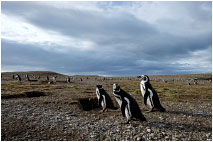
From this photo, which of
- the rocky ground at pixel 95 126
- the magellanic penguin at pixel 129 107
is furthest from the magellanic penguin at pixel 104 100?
the magellanic penguin at pixel 129 107

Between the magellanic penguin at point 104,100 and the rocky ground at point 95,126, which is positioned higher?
the magellanic penguin at point 104,100

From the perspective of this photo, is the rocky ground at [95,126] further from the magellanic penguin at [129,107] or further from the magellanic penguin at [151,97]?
the magellanic penguin at [151,97]

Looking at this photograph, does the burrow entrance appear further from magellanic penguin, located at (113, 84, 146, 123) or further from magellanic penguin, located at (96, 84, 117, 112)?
magellanic penguin, located at (113, 84, 146, 123)

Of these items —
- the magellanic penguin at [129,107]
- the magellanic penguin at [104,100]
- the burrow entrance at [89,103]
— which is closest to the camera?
the magellanic penguin at [129,107]

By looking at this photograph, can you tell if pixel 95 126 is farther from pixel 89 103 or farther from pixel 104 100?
pixel 89 103

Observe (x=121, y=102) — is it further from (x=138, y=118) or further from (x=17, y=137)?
(x=17, y=137)

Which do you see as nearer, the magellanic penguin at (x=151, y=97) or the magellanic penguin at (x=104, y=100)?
the magellanic penguin at (x=104, y=100)

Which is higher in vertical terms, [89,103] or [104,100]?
[104,100]

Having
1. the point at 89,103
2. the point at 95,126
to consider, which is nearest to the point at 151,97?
the point at 95,126

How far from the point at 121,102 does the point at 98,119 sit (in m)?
1.31

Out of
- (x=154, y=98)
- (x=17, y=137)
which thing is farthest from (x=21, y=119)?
(x=154, y=98)

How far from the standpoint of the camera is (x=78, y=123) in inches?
277

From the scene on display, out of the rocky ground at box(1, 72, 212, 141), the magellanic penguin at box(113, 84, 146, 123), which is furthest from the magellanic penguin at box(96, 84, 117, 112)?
the magellanic penguin at box(113, 84, 146, 123)

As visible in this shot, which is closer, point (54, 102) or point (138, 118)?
point (138, 118)
